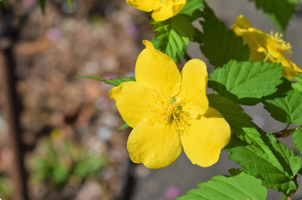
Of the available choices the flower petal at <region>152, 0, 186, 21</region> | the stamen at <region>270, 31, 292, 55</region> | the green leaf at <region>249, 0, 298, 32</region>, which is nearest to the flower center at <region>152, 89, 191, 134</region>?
the flower petal at <region>152, 0, 186, 21</region>

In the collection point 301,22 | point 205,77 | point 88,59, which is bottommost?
point 88,59

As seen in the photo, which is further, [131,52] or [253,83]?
[131,52]

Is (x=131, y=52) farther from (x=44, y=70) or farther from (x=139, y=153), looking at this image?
(x=139, y=153)

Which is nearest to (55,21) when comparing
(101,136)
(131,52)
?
(131,52)

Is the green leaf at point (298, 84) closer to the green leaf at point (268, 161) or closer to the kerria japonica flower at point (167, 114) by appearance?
the green leaf at point (268, 161)

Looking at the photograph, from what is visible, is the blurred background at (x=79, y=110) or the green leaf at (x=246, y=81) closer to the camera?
the green leaf at (x=246, y=81)

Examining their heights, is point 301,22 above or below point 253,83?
below

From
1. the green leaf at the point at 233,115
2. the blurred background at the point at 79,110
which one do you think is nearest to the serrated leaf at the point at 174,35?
the green leaf at the point at 233,115

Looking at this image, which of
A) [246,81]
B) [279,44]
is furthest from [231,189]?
[279,44]
